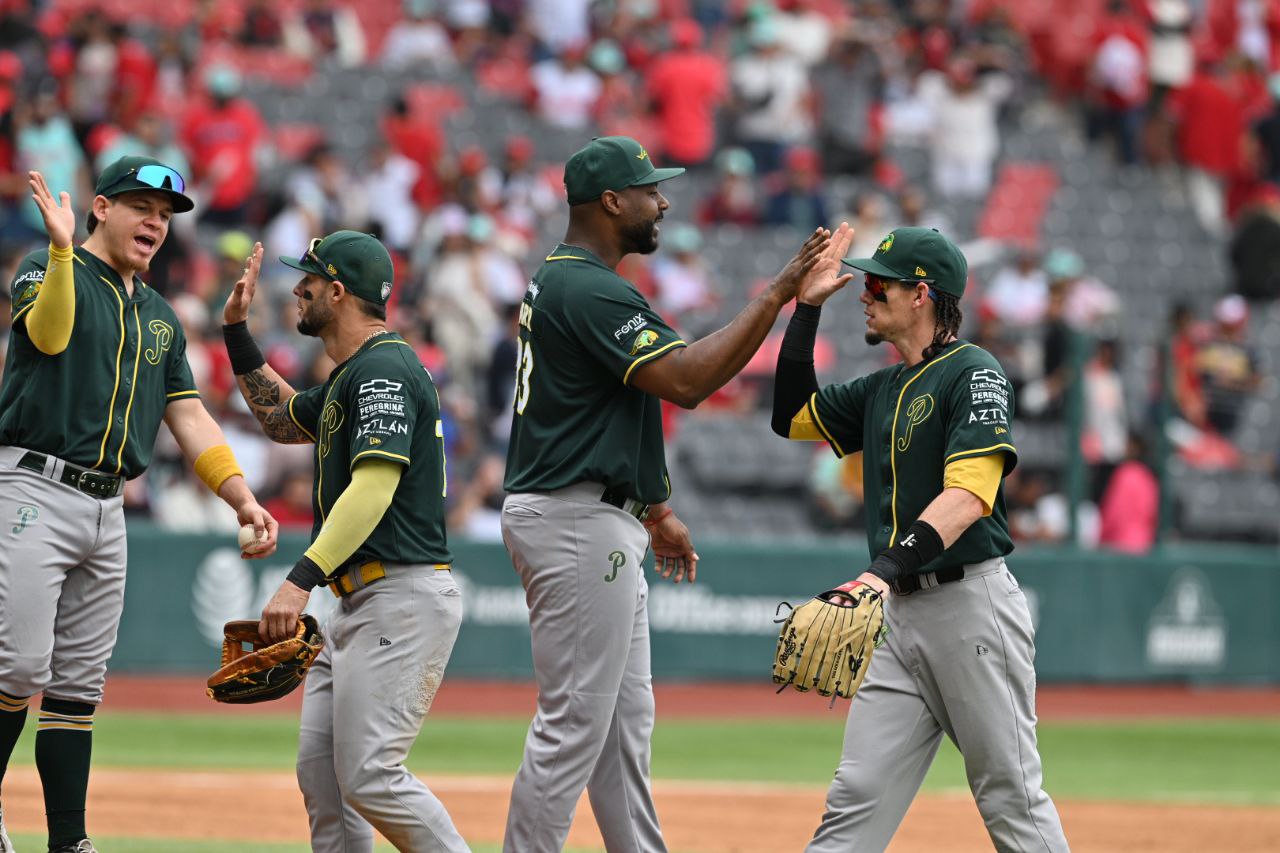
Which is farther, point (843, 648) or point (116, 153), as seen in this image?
point (116, 153)

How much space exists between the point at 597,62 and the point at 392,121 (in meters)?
2.65

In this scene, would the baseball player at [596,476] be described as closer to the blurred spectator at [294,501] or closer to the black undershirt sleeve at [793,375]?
the black undershirt sleeve at [793,375]

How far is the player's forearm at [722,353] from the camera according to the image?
5.31m

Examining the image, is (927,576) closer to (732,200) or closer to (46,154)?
(46,154)

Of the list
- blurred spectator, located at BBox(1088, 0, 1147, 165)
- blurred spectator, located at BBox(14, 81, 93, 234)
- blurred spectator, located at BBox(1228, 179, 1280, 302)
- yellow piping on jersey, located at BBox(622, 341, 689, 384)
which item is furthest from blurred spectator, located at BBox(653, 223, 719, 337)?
yellow piping on jersey, located at BBox(622, 341, 689, 384)

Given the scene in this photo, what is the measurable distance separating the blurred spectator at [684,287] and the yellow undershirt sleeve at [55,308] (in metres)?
10.7

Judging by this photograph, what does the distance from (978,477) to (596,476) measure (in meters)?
1.13

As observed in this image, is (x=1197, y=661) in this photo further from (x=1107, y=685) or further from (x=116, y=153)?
(x=116, y=153)

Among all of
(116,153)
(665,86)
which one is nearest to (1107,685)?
(665,86)

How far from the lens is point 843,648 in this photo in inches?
207

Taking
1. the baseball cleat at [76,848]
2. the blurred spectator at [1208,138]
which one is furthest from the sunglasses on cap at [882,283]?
the blurred spectator at [1208,138]

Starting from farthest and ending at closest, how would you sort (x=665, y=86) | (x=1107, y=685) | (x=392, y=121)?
1. (x=665, y=86)
2. (x=392, y=121)
3. (x=1107, y=685)

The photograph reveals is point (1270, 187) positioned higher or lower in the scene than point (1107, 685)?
higher

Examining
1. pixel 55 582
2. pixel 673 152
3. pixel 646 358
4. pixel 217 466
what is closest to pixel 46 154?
pixel 673 152
